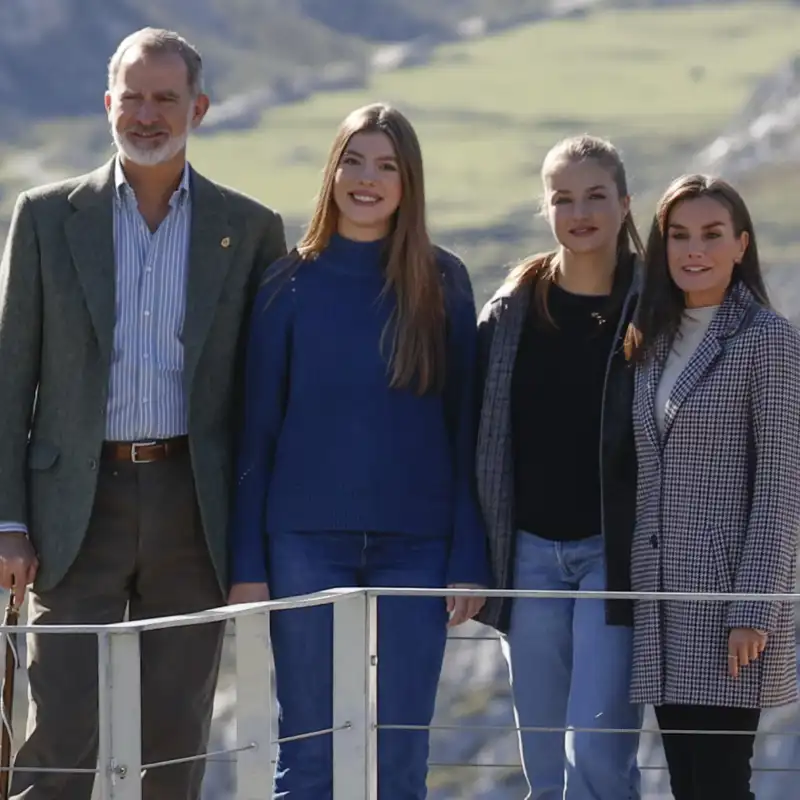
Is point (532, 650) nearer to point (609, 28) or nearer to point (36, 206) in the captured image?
point (36, 206)

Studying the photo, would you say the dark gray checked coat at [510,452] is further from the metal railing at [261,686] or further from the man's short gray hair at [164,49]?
the man's short gray hair at [164,49]

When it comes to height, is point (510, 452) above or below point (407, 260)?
below

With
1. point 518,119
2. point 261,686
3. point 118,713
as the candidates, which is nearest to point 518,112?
point 518,119

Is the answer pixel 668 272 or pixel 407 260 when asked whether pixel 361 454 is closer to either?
pixel 407 260

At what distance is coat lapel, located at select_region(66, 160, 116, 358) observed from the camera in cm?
225

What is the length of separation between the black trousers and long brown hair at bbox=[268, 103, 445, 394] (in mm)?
517

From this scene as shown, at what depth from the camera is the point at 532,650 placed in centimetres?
221

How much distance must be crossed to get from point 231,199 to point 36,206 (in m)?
0.26

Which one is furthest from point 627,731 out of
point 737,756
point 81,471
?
point 81,471

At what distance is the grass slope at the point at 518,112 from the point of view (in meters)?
20.7

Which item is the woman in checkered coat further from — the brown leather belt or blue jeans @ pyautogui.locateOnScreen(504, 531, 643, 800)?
the brown leather belt

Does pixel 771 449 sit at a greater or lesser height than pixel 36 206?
lesser

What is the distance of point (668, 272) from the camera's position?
2.17 m

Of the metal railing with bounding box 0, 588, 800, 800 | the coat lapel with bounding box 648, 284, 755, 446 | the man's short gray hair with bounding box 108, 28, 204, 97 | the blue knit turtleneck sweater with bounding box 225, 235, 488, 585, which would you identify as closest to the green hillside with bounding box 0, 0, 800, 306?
the man's short gray hair with bounding box 108, 28, 204, 97
